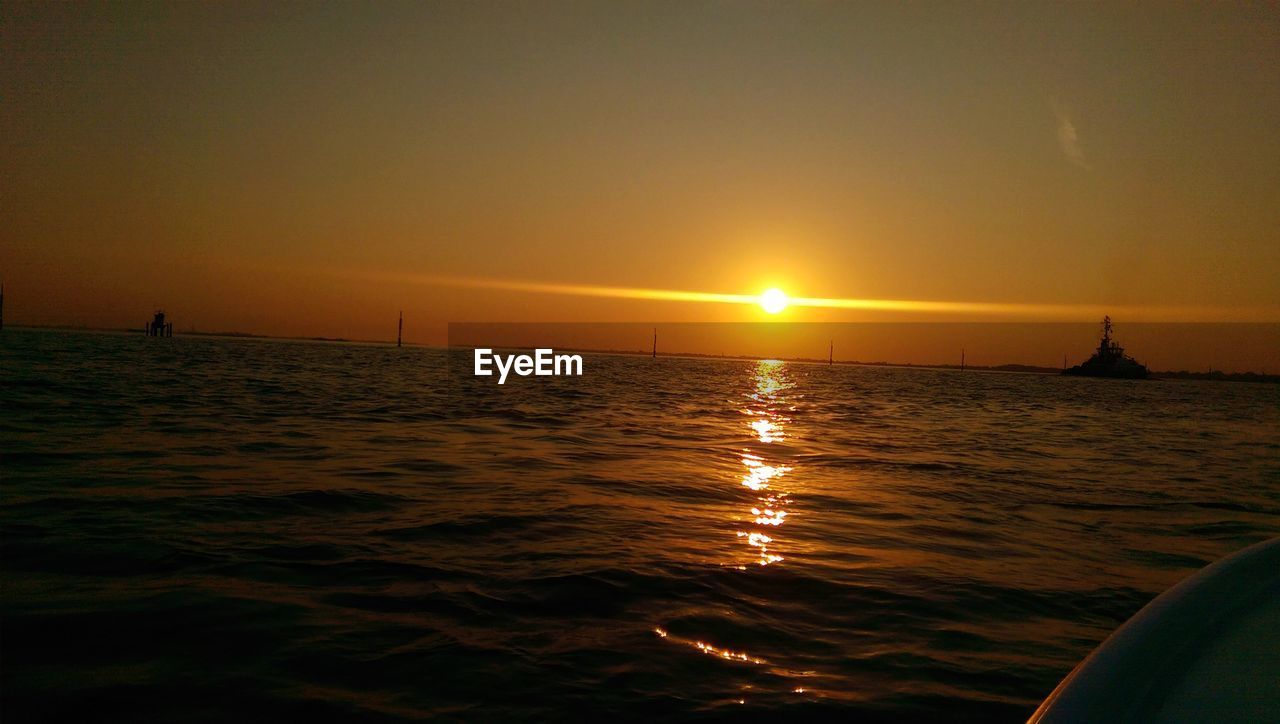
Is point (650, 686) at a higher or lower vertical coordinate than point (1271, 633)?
lower

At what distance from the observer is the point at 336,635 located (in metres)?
4.18

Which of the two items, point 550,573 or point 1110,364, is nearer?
point 550,573

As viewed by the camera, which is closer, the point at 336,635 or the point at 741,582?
the point at 336,635

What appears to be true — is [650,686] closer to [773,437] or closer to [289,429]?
[289,429]

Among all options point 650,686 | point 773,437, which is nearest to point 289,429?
point 773,437

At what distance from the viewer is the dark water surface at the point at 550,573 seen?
3645 mm

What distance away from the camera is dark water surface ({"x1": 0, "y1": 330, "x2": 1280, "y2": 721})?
3645 millimetres

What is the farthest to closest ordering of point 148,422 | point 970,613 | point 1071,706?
point 148,422, point 970,613, point 1071,706

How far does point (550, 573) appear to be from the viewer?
552cm

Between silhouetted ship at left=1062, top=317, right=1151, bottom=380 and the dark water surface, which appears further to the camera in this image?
silhouetted ship at left=1062, top=317, right=1151, bottom=380

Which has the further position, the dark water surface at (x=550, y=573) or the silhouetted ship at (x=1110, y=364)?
the silhouetted ship at (x=1110, y=364)

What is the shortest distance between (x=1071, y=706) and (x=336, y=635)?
3.59m

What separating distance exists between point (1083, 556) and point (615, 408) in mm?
17413

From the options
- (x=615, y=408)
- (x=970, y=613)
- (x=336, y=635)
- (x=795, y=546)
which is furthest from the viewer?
(x=615, y=408)
